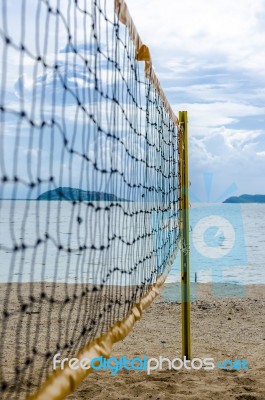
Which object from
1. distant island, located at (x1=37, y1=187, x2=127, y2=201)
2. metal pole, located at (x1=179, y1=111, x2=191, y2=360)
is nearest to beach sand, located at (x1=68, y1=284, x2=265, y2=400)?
metal pole, located at (x1=179, y1=111, x2=191, y2=360)

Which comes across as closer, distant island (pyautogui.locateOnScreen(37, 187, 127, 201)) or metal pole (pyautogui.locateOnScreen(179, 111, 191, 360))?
distant island (pyautogui.locateOnScreen(37, 187, 127, 201))

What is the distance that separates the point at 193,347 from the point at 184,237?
1282 millimetres

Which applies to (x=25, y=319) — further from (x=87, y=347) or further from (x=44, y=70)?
(x=44, y=70)

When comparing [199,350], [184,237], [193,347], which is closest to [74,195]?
[184,237]

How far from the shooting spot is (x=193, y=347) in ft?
20.1

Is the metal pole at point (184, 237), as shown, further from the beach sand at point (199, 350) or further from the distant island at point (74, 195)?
the distant island at point (74, 195)

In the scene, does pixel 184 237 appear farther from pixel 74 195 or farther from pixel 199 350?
pixel 74 195

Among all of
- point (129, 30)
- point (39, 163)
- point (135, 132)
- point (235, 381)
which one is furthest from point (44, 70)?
point (235, 381)

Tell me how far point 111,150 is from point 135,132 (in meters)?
0.80

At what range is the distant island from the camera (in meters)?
2.30

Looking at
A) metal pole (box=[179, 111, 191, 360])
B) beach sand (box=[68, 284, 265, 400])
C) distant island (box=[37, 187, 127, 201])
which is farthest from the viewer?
metal pole (box=[179, 111, 191, 360])

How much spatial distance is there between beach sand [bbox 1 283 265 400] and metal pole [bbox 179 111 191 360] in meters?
0.35

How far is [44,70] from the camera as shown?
82.7 inches

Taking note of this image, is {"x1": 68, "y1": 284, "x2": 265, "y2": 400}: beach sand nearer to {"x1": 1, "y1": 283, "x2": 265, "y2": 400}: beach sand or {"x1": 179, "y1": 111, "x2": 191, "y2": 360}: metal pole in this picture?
{"x1": 1, "y1": 283, "x2": 265, "y2": 400}: beach sand
